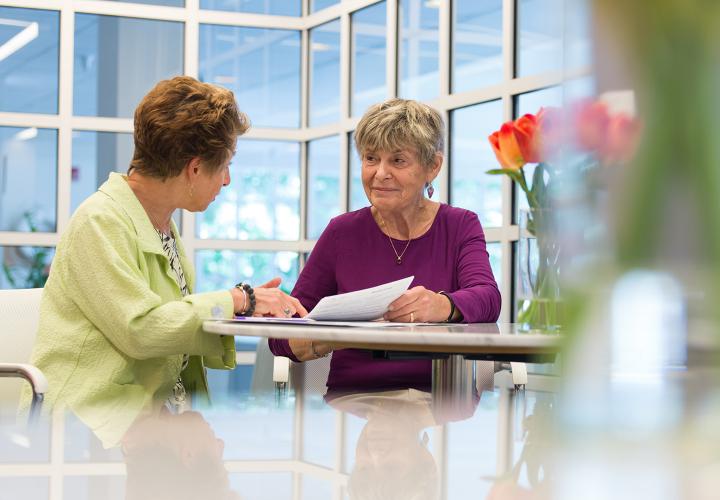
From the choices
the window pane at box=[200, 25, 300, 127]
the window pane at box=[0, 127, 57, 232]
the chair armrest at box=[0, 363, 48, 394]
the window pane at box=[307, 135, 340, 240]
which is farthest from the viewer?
the window pane at box=[200, 25, 300, 127]

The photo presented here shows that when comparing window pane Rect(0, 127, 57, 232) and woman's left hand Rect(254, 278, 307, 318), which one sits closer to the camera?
woman's left hand Rect(254, 278, 307, 318)

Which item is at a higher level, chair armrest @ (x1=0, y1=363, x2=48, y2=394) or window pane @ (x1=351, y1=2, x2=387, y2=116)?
window pane @ (x1=351, y1=2, x2=387, y2=116)

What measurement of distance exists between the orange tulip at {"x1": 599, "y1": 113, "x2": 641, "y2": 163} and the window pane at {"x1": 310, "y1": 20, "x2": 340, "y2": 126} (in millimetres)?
6568

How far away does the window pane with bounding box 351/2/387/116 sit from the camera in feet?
21.1

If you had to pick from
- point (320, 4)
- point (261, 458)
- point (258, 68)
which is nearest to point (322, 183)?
point (258, 68)

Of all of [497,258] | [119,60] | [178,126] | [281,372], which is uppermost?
[119,60]

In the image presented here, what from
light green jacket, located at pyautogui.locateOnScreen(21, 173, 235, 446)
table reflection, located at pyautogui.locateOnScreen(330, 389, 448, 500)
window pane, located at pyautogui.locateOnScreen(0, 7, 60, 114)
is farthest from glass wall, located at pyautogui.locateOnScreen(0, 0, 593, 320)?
table reflection, located at pyautogui.locateOnScreen(330, 389, 448, 500)

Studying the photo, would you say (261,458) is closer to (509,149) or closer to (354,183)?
(509,149)

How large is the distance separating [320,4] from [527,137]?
212 inches

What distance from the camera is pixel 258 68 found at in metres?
7.03

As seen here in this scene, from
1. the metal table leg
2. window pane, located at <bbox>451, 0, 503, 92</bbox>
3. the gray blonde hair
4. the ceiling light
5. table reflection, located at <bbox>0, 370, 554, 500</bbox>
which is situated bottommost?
the metal table leg

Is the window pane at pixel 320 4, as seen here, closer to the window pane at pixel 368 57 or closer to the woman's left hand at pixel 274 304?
the window pane at pixel 368 57

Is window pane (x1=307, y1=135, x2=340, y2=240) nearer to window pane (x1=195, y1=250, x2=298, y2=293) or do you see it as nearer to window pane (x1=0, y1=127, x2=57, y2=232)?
window pane (x1=195, y1=250, x2=298, y2=293)

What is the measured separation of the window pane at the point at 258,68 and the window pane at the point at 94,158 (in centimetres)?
81
